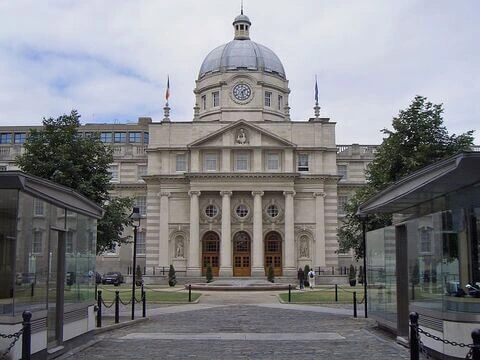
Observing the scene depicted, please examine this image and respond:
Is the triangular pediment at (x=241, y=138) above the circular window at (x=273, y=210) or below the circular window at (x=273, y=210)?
above

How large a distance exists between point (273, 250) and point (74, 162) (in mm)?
41067

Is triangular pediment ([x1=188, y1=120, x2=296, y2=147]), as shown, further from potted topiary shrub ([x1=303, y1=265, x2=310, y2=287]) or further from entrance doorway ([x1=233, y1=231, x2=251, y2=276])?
potted topiary shrub ([x1=303, y1=265, x2=310, y2=287])

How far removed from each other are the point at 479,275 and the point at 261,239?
49567 mm

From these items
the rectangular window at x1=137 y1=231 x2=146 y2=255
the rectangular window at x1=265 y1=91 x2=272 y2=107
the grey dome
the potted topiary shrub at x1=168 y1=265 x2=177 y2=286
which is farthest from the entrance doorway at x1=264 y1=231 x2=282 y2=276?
the grey dome

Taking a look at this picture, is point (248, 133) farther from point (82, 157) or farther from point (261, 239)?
point (82, 157)

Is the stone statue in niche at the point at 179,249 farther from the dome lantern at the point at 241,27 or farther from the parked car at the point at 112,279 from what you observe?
the dome lantern at the point at 241,27

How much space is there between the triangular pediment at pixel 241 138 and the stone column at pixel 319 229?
603 centimetres

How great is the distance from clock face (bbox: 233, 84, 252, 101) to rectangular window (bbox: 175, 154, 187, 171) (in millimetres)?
10595

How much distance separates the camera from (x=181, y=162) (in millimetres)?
65812

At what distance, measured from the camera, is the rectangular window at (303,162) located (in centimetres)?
6512

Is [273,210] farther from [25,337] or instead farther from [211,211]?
[25,337]

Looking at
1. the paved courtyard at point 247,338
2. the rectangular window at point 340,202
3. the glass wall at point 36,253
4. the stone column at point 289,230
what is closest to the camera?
the glass wall at point 36,253

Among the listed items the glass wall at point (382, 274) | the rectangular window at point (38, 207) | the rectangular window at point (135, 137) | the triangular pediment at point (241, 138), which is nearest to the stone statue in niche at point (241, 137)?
the triangular pediment at point (241, 138)

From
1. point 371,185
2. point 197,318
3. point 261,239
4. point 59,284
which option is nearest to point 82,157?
point 197,318
